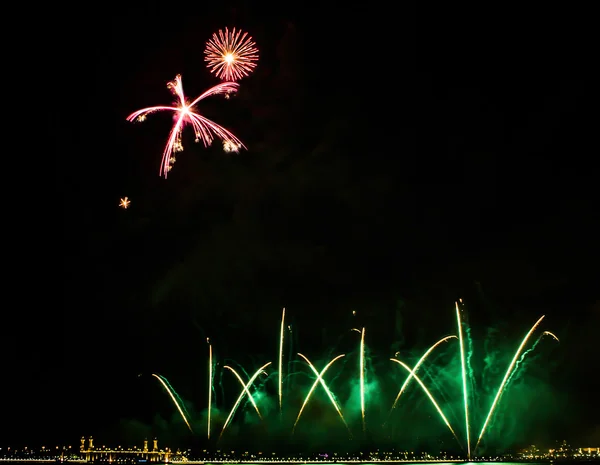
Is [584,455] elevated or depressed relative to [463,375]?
depressed

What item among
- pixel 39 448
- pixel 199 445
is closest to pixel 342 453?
pixel 199 445

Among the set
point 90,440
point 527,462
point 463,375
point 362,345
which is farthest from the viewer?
point 90,440

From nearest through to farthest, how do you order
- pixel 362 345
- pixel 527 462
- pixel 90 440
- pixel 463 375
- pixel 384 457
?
pixel 463 375, pixel 362 345, pixel 527 462, pixel 384 457, pixel 90 440

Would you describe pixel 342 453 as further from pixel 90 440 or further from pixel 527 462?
pixel 90 440

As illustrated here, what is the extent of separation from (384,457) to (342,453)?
5751 millimetres

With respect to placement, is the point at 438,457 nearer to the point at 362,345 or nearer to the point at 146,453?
the point at 362,345

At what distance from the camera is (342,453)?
86312 millimetres

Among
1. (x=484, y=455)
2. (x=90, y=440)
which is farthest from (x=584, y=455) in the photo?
(x=90, y=440)

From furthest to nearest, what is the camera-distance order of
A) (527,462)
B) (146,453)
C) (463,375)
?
1. (146,453)
2. (527,462)
3. (463,375)

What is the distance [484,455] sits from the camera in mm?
88812

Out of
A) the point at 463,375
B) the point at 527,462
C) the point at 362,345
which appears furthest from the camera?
the point at 527,462

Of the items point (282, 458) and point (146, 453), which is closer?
point (282, 458)

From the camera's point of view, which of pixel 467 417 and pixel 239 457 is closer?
pixel 467 417

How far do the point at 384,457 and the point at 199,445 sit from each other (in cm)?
2464
